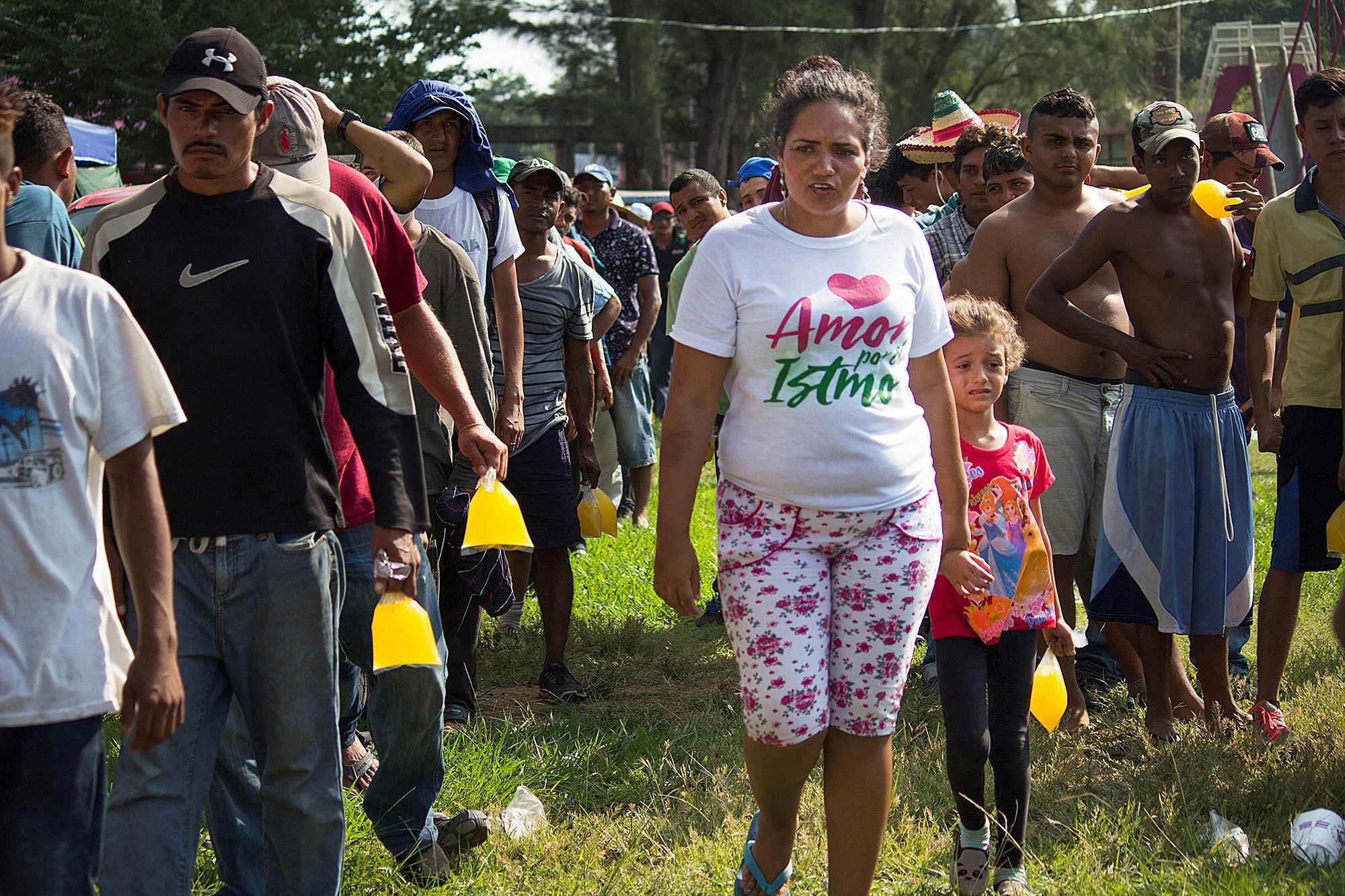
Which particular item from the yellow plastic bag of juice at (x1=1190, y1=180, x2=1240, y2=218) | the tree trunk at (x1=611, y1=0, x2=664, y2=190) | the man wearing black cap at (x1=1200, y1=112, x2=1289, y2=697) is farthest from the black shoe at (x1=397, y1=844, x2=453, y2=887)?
the tree trunk at (x1=611, y1=0, x2=664, y2=190)

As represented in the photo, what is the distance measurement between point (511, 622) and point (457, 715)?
59.3 inches

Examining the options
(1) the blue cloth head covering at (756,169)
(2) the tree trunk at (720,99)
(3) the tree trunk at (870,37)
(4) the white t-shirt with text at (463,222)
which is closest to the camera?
(4) the white t-shirt with text at (463,222)

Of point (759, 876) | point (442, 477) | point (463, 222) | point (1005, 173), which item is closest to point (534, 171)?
point (463, 222)

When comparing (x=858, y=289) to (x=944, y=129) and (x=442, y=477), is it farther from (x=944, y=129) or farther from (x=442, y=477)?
(x=944, y=129)

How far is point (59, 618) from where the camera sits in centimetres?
254

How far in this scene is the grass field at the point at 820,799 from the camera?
3.92m

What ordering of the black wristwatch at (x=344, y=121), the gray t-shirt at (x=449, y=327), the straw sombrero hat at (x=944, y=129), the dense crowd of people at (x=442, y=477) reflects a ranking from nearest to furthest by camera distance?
the dense crowd of people at (x=442, y=477)
the black wristwatch at (x=344, y=121)
the gray t-shirt at (x=449, y=327)
the straw sombrero hat at (x=944, y=129)

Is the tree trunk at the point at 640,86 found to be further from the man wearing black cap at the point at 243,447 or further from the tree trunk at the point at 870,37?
the man wearing black cap at the point at 243,447

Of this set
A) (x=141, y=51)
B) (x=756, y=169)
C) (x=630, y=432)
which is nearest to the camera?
(x=756, y=169)

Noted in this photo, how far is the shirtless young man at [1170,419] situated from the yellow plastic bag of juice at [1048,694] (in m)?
1.08

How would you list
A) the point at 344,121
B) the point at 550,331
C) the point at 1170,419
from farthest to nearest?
the point at 550,331 < the point at 1170,419 < the point at 344,121

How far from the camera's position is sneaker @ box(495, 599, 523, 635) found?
6906 millimetres

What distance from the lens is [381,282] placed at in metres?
3.53

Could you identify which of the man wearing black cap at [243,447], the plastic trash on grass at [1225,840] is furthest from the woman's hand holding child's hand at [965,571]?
the man wearing black cap at [243,447]
